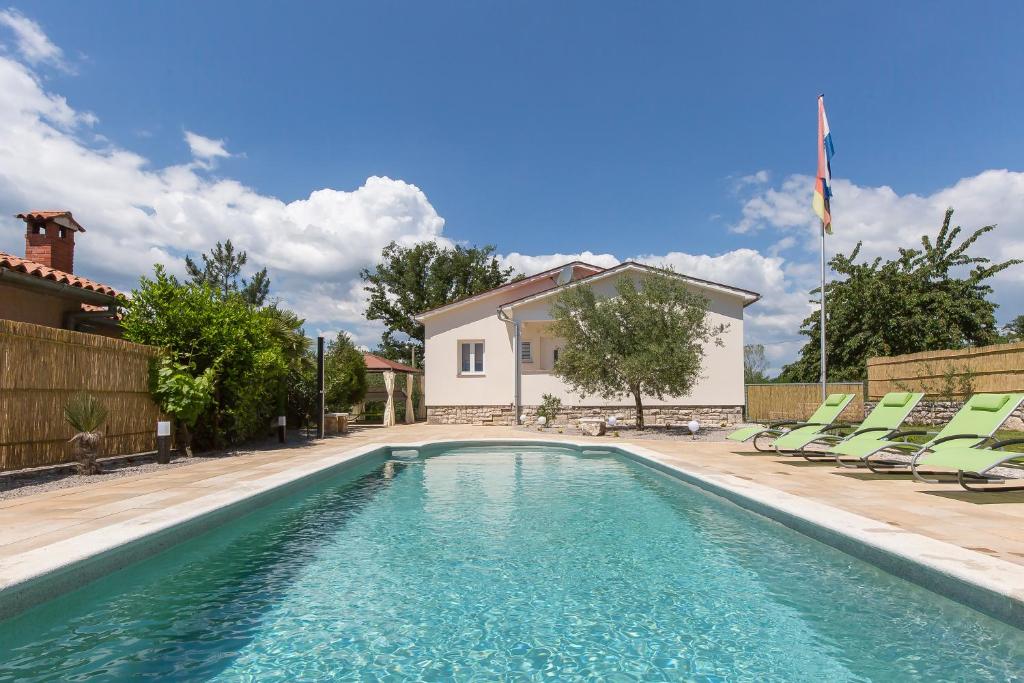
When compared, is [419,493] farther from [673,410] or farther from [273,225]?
[273,225]

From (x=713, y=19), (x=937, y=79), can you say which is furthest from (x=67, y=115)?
(x=937, y=79)

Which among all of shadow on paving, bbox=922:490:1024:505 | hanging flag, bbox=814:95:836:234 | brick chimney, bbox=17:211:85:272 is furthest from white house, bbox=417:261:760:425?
shadow on paving, bbox=922:490:1024:505

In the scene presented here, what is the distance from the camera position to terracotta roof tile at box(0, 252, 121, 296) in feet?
35.3

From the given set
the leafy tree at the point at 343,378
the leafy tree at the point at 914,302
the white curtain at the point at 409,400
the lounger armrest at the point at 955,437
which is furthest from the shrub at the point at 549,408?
the leafy tree at the point at 914,302

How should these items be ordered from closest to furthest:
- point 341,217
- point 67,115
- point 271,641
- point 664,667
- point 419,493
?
point 664,667 < point 271,641 < point 419,493 < point 67,115 < point 341,217

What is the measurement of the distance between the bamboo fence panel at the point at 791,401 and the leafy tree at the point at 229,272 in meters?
36.2

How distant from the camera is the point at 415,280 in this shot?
142 feet

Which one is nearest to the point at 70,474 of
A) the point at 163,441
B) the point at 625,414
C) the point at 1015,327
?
the point at 163,441

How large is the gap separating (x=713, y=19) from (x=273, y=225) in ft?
61.7

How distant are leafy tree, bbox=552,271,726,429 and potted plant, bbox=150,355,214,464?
33.6 feet

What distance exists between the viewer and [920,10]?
46.1ft

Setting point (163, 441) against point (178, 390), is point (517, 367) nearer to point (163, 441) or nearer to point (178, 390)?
point (178, 390)

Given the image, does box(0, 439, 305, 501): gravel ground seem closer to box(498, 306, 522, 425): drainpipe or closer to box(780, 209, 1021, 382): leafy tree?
box(498, 306, 522, 425): drainpipe

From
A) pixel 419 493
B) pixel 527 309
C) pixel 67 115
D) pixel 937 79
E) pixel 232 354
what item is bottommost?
pixel 419 493
